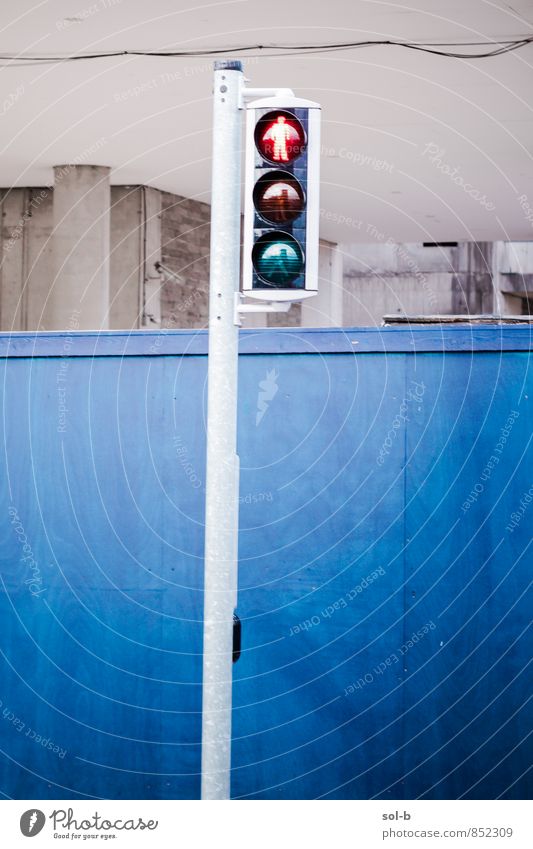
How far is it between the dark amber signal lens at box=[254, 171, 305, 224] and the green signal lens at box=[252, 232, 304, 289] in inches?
2.5

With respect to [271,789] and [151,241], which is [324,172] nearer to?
[151,241]

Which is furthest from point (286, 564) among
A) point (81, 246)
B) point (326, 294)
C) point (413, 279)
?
point (413, 279)

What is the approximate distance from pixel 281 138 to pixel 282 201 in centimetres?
21

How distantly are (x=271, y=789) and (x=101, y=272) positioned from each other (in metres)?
9.25

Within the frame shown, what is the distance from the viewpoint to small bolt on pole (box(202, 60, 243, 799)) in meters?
3.71

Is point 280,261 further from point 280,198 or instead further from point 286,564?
point 286,564


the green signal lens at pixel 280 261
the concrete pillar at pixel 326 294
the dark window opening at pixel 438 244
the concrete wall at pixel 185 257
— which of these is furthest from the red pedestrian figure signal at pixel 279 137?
the dark window opening at pixel 438 244

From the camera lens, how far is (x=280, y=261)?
3.64m

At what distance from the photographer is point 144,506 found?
516 centimetres

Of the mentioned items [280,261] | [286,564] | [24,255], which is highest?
[24,255]

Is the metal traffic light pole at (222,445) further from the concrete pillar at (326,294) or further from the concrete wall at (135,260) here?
the concrete pillar at (326,294)

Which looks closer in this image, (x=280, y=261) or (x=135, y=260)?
(x=280, y=261)
